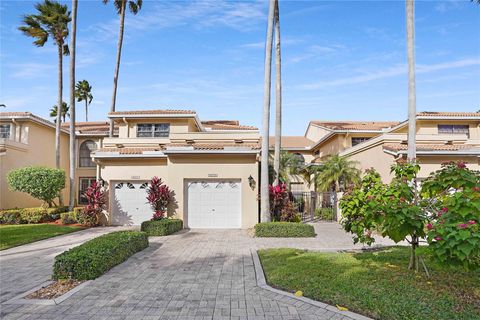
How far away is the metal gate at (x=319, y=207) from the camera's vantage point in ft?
66.0

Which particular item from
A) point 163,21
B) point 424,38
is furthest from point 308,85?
point 163,21

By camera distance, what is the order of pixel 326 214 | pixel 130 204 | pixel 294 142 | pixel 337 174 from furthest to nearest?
pixel 294 142 → pixel 337 174 → pixel 326 214 → pixel 130 204

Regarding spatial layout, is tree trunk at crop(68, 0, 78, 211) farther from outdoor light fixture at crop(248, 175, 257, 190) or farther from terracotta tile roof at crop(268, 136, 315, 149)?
terracotta tile roof at crop(268, 136, 315, 149)

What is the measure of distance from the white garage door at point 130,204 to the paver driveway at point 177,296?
7.76 meters

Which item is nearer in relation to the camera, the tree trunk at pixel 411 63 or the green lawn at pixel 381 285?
the green lawn at pixel 381 285

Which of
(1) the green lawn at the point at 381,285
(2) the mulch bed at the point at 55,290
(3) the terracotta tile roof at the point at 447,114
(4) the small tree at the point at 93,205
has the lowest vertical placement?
(2) the mulch bed at the point at 55,290

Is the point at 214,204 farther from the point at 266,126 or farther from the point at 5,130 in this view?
the point at 5,130

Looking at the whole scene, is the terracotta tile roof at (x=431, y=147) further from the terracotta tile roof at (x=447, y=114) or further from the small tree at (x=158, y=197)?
the small tree at (x=158, y=197)

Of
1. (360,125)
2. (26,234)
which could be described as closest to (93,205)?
(26,234)

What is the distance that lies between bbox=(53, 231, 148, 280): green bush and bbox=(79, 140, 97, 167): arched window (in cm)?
1995

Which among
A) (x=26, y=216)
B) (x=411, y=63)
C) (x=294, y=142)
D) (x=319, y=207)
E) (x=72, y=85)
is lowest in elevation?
(x=26, y=216)

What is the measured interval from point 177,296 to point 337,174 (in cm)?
1628

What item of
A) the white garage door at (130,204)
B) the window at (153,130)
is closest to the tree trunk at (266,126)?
the white garage door at (130,204)

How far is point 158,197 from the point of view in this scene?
1543 centimetres
